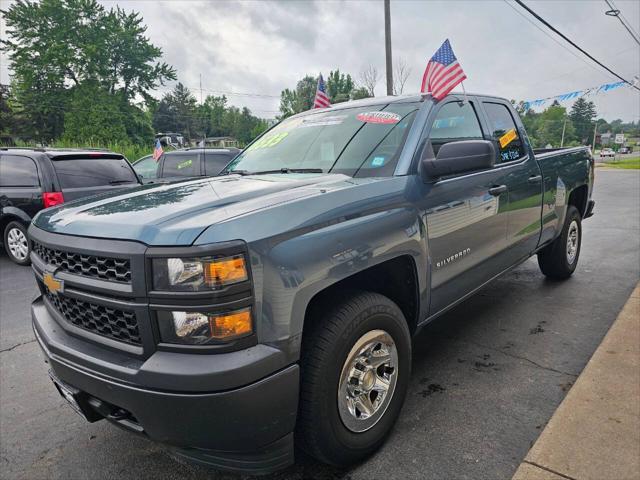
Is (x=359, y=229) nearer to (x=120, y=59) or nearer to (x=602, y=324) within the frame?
(x=602, y=324)

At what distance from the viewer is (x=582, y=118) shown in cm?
10212

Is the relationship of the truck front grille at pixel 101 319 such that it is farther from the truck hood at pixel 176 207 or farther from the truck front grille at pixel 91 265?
the truck hood at pixel 176 207

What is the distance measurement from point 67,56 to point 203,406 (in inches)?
2057

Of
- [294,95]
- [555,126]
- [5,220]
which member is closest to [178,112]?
[294,95]

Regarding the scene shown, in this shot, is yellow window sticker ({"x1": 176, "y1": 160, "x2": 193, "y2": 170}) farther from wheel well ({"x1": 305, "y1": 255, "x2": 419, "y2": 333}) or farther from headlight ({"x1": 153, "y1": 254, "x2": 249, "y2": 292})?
headlight ({"x1": 153, "y1": 254, "x2": 249, "y2": 292})

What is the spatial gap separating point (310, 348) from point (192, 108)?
107239 millimetres

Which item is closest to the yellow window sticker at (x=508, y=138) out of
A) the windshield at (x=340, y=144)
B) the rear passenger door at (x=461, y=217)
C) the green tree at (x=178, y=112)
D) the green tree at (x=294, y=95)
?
the rear passenger door at (x=461, y=217)

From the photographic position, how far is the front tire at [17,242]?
6.91 m

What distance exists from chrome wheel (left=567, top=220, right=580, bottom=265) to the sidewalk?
2.04 metres

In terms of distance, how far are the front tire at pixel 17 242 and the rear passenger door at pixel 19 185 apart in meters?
0.26

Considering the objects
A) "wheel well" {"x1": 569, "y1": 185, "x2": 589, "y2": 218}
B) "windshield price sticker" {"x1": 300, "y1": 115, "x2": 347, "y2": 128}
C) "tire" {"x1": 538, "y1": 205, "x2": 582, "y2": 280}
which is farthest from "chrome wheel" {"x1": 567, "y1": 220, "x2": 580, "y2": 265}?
"windshield price sticker" {"x1": 300, "y1": 115, "x2": 347, "y2": 128}

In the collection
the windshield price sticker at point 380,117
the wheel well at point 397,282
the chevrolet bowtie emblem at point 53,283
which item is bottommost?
the wheel well at point 397,282

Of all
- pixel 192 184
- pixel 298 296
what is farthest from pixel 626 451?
pixel 192 184

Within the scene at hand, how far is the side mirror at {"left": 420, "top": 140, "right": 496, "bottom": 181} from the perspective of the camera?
249cm
